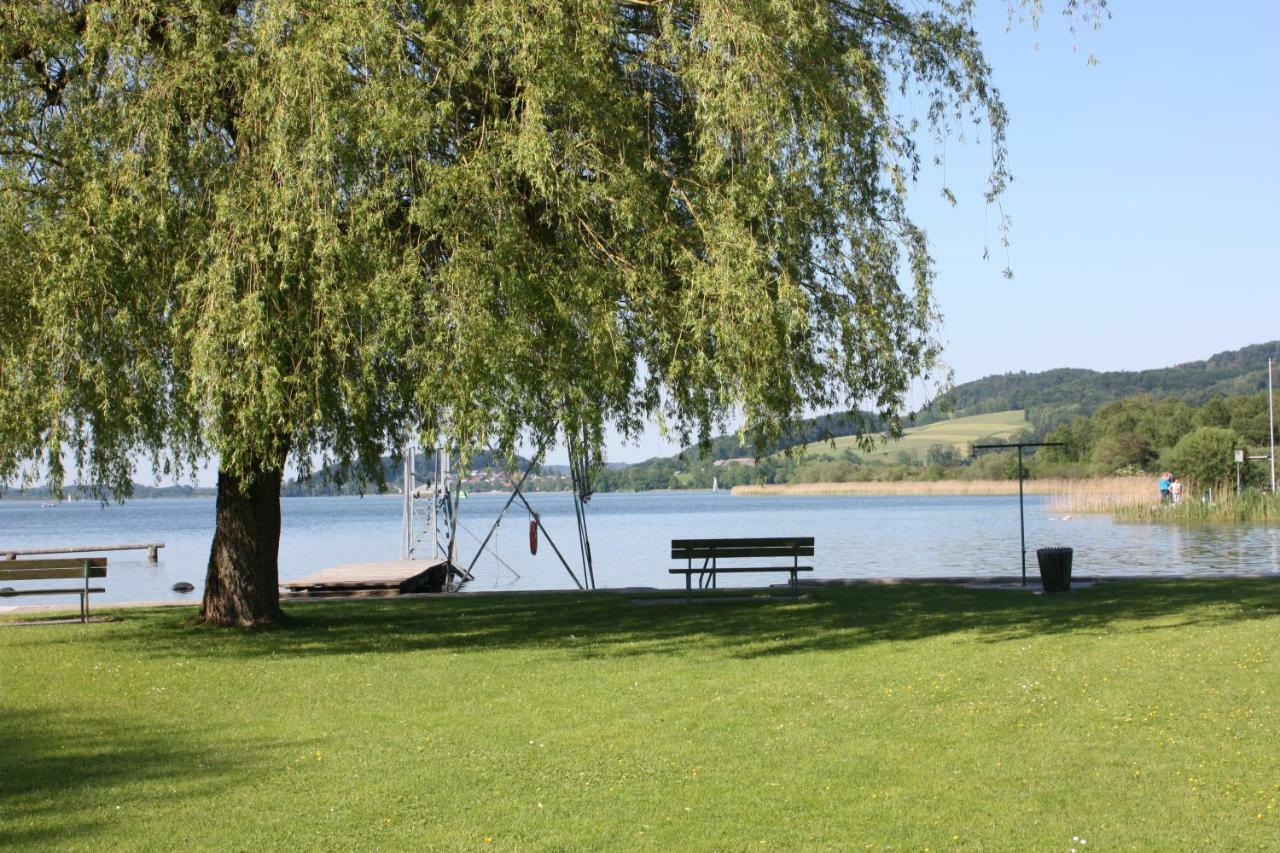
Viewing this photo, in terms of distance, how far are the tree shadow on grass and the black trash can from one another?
10571 mm

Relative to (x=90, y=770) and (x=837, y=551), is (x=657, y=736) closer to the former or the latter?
(x=90, y=770)

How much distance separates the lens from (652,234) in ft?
35.1

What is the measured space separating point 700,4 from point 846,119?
1.63m

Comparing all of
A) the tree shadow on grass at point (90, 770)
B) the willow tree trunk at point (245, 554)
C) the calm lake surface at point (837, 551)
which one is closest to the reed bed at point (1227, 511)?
the calm lake surface at point (837, 551)

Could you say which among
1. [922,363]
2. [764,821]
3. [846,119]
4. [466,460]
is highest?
[846,119]

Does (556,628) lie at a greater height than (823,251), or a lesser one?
lesser

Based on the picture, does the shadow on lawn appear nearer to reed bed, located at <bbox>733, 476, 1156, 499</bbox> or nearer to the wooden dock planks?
the wooden dock planks

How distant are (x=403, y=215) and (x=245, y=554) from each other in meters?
4.16

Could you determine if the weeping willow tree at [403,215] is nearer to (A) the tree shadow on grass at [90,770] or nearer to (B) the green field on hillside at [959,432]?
(A) the tree shadow on grass at [90,770]

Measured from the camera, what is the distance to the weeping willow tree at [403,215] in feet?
33.4

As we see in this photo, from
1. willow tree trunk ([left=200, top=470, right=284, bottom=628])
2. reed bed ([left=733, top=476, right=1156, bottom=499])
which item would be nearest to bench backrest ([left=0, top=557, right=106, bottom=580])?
willow tree trunk ([left=200, top=470, right=284, bottom=628])

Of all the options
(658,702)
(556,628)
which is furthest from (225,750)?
(556,628)

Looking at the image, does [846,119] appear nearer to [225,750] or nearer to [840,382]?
[840,382]

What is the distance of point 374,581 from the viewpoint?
20047 mm
